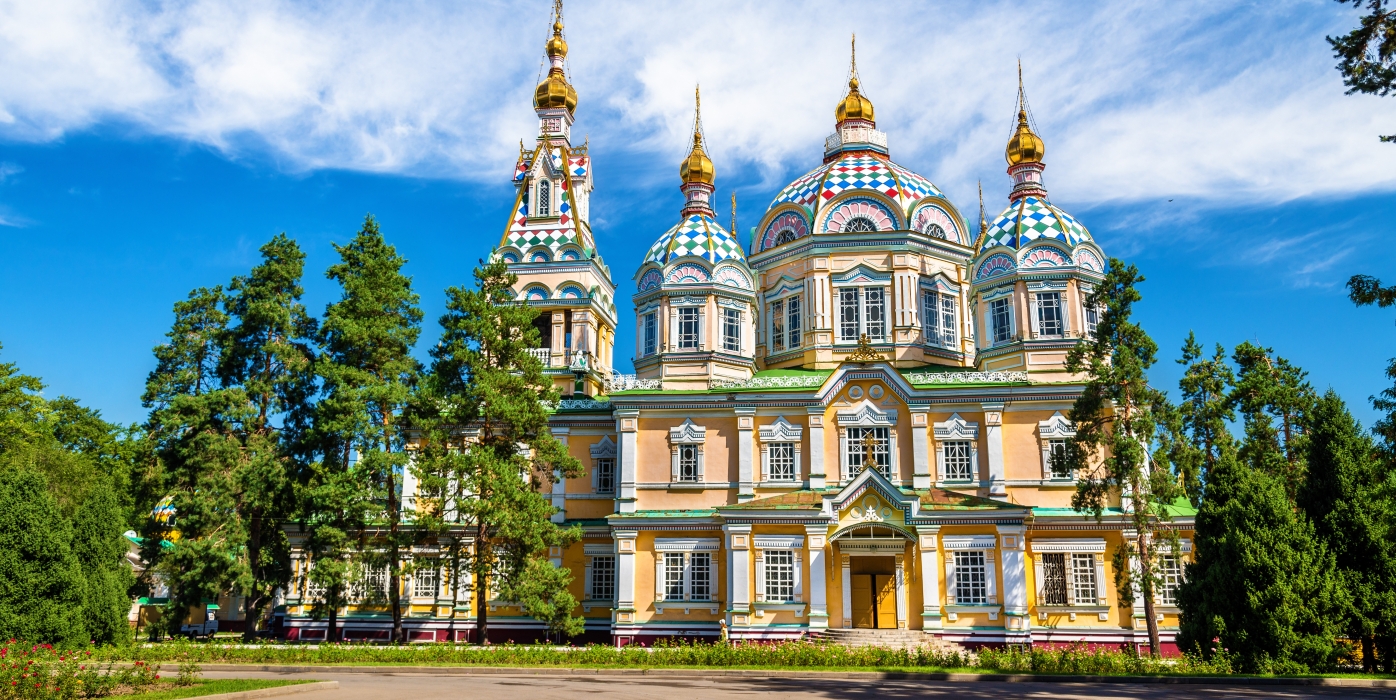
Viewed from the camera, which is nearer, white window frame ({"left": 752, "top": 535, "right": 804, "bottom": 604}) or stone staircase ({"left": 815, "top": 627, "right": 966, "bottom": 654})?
stone staircase ({"left": 815, "top": 627, "right": 966, "bottom": 654})

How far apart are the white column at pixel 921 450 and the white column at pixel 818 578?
361cm

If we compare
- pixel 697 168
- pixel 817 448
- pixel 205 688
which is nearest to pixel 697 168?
pixel 697 168

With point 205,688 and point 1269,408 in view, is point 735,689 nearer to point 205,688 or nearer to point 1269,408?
point 205,688

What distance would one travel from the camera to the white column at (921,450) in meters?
30.4

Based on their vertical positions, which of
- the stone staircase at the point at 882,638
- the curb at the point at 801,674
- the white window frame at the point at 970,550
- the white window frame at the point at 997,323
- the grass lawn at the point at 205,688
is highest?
the white window frame at the point at 997,323

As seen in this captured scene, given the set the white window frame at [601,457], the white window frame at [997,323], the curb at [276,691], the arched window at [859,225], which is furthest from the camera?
the arched window at [859,225]

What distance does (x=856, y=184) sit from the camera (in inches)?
1395

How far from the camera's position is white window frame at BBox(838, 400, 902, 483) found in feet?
100

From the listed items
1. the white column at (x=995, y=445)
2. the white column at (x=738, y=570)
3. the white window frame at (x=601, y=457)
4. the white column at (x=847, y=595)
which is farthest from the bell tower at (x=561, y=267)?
the white column at (x=995, y=445)

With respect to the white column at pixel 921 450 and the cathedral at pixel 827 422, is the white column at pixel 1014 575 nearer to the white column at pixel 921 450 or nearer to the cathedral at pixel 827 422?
the cathedral at pixel 827 422

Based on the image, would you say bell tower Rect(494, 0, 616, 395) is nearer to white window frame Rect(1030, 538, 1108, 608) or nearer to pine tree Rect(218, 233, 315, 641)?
pine tree Rect(218, 233, 315, 641)

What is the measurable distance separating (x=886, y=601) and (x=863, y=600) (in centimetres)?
83

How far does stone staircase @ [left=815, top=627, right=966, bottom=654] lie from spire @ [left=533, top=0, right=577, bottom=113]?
22.9 m

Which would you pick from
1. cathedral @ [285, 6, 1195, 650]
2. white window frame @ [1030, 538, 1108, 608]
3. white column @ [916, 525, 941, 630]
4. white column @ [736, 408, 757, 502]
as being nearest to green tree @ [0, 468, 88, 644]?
cathedral @ [285, 6, 1195, 650]
